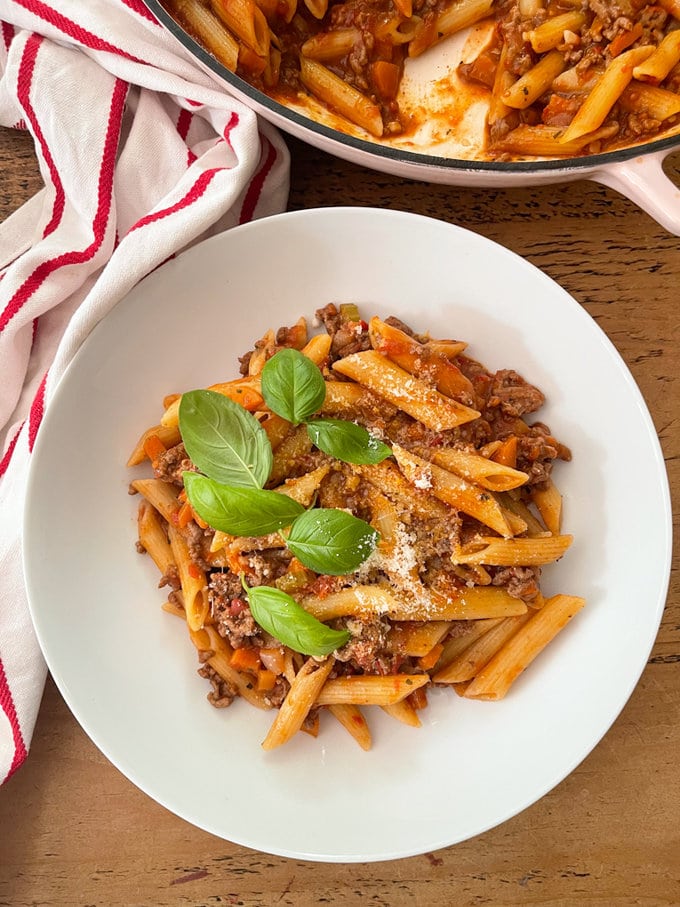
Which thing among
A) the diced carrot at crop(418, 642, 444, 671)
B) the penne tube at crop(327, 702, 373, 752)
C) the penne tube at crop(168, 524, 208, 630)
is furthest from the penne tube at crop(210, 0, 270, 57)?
Result: the penne tube at crop(327, 702, 373, 752)

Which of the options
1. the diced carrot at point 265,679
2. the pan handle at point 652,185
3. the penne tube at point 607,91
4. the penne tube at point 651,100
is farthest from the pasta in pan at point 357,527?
the penne tube at point 651,100

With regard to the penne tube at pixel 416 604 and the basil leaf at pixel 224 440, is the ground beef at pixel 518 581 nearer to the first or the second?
the penne tube at pixel 416 604

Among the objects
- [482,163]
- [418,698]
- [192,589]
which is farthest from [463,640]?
[482,163]

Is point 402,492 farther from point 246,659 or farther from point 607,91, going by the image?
point 607,91

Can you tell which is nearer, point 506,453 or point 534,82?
point 506,453

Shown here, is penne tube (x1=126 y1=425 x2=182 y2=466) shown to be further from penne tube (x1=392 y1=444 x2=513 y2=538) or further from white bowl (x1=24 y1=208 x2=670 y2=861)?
penne tube (x1=392 y1=444 x2=513 y2=538)
